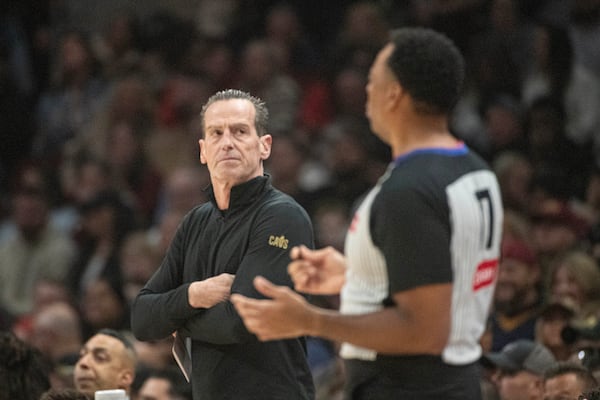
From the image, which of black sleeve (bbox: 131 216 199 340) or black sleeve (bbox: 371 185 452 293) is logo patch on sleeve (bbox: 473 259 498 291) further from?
black sleeve (bbox: 131 216 199 340)

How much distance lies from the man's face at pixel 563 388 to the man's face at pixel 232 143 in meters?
2.00

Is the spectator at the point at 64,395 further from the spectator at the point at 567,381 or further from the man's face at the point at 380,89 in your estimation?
the spectator at the point at 567,381

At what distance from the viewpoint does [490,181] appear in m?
3.39

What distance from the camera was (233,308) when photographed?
421cm

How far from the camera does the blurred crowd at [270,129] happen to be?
831 cm

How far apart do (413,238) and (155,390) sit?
3968mm

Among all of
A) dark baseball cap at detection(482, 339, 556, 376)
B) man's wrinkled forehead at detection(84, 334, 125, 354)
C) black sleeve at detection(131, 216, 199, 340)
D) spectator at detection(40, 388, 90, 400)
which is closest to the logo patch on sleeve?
black sleeve at detection(131, 216, 199, 340)

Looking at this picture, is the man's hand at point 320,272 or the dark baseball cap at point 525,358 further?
the dark baseball cap at point 525,358

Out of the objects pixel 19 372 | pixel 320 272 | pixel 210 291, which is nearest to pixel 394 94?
pixel 320 272

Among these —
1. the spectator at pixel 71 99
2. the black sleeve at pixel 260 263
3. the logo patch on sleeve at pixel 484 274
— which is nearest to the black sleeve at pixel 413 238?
the logo patch on sleeve at pixel 484 274

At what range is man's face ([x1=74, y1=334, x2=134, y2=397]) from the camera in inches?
230

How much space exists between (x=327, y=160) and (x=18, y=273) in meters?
2.90

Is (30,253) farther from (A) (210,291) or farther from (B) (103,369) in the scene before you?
(A) (210,291)

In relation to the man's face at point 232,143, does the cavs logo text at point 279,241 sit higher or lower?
lower
